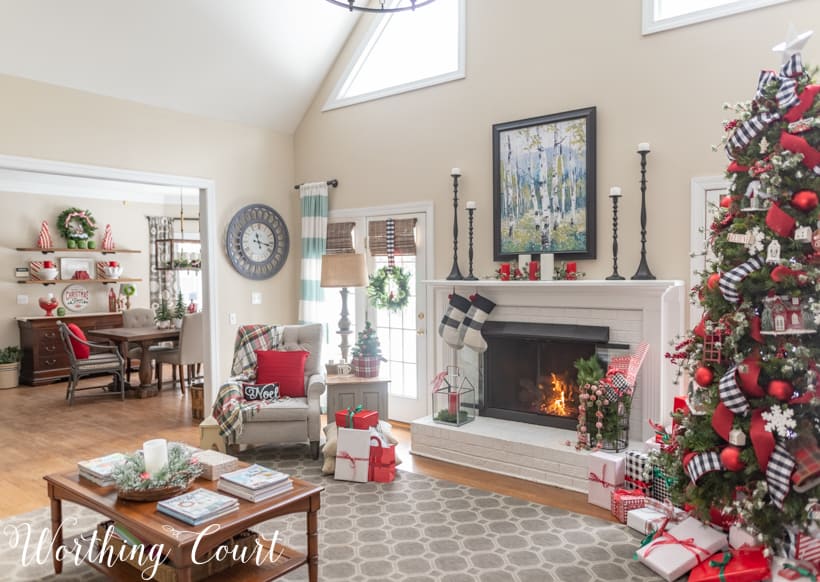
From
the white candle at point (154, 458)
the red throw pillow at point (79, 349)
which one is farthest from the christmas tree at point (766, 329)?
the red throw pillow at point (79, 349)

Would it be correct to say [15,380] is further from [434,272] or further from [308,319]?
[434,272]

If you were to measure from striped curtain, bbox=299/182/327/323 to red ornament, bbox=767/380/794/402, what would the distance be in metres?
4.01

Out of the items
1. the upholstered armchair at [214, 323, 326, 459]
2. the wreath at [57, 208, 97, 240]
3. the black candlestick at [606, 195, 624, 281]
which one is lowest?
the upholstered armchair at [214, 323, 326, 459]

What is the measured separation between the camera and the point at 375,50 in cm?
548

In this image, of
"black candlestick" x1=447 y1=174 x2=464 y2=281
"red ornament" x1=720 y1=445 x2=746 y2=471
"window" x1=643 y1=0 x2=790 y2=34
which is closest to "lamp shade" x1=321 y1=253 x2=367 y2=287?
"black candlestick" x1=447 y1=174 x2=464 y2=281

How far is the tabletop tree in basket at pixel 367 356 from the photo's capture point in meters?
4.71

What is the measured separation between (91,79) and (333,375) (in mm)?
2870

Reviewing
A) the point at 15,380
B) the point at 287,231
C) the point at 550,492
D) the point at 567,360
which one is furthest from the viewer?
the point at 15,380

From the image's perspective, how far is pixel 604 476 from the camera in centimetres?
352

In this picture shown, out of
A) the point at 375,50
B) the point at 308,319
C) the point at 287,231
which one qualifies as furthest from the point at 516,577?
the point at 375,50

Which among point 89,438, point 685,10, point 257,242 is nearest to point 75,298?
point 89,438

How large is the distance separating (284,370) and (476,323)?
1503 mm

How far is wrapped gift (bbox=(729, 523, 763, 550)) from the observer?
265cm

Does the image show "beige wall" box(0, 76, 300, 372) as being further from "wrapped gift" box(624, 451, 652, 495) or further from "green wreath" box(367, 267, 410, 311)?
"wrapped gift" box(624, 451, 652, 495)
